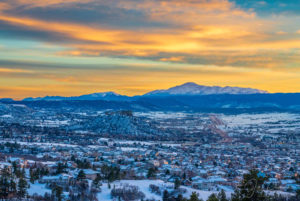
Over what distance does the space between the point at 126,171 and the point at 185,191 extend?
1789 cm

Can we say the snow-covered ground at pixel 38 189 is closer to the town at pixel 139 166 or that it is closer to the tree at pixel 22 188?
the town at pixel 139 166

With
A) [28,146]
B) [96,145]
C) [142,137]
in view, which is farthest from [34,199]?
[142,137]

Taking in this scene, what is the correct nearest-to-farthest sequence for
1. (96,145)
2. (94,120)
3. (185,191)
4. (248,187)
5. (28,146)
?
(248,187)
(185,191)
(28,146)
(96,145)
(94,120)

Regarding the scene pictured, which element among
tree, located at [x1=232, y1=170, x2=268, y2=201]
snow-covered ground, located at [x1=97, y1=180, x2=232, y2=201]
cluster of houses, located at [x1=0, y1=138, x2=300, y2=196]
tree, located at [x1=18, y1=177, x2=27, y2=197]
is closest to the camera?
tree, located at [x1=232, y1=170, x2=268, y2=201]

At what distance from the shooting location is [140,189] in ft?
214

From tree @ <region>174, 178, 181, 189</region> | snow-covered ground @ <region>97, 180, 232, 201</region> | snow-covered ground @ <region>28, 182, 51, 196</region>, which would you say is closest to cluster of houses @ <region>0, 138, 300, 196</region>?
tree @ <region>174, 178, 181, 189</region>

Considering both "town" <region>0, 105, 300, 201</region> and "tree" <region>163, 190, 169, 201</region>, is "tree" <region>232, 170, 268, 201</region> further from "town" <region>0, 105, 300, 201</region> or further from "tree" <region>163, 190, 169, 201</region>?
"tree" <region>163, 190, 169, 201</region>

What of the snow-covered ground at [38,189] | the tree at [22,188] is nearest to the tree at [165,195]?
the snow-covered ground at [38,189]

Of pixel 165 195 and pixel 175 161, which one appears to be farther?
pixel 175 161

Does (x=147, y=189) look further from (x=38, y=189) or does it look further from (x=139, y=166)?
(x=139, y=166)

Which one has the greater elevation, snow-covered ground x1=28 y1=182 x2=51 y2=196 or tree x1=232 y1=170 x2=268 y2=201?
tree x1=232 y1=170 x2=268 y2=201

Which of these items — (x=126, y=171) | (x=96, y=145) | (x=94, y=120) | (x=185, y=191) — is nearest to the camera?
(x=185, y=191)

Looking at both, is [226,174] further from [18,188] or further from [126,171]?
[18,188]

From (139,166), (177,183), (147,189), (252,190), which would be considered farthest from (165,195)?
(139,166)
